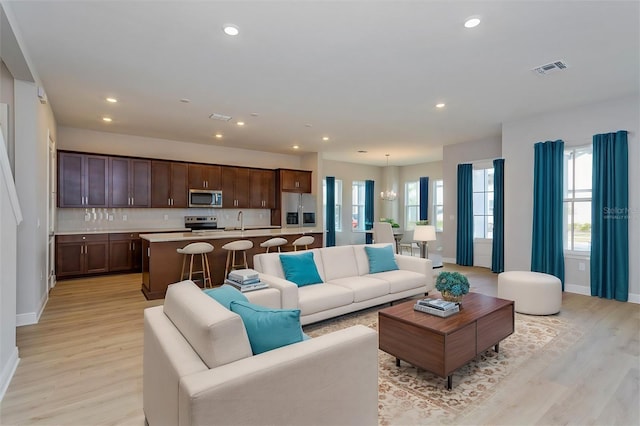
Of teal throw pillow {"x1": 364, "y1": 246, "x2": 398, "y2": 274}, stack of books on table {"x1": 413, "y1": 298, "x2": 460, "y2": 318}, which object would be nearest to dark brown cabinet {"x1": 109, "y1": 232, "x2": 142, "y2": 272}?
teal throw pillow {"x1": 364, "y1": 246, "x2": 398, "y2": 274}

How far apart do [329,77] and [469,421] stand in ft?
11.9

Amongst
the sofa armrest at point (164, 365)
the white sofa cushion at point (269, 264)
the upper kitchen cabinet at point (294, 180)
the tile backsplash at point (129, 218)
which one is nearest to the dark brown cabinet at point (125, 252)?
the tile backsplash at point (129, 218)

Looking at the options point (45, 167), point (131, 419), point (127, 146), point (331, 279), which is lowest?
point (131, 419)

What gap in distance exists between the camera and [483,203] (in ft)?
25.6

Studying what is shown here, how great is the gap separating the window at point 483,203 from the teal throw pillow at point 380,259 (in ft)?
13.2

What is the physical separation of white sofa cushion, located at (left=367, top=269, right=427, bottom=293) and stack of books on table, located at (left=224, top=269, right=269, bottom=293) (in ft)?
5.80

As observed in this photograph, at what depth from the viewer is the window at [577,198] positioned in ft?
17.4

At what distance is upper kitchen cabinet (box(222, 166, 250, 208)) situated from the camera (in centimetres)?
794

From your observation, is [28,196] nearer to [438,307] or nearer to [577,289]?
[438,307]

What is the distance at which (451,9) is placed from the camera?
265cm

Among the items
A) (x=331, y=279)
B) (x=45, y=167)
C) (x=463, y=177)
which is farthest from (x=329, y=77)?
Result: (x=463, y=177)

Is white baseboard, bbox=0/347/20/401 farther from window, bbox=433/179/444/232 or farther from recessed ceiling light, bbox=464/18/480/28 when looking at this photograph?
window, bbox=433/179/444/232

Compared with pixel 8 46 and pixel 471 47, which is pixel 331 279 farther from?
pixel 8 46

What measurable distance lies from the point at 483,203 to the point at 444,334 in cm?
626
